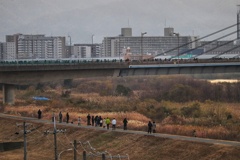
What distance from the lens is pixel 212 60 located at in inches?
3285

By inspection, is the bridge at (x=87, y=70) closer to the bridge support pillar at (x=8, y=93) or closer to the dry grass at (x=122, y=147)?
the bridge support pillar at (x=8, y=93)

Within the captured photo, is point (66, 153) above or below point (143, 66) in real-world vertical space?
below

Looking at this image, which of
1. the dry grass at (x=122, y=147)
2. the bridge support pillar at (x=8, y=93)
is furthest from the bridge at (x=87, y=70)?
the dry grass at (x=122, y=147)

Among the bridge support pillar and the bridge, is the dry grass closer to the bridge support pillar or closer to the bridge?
the bridge

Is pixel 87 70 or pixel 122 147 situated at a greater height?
pixel 87 70

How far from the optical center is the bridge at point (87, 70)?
2739 inches

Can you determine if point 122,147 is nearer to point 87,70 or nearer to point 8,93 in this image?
point 8,93

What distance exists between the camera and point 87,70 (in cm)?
7506

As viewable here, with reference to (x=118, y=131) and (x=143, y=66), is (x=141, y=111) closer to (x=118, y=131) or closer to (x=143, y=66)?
(x=143, y=66)

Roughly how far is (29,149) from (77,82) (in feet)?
267

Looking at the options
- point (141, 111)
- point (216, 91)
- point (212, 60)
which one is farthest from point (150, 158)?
point (216, 91)

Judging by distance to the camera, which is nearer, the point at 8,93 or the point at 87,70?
the point at 8,93

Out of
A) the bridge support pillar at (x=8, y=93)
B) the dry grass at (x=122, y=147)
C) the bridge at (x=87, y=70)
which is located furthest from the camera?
the bridge support pillar at (x=8, y=93)

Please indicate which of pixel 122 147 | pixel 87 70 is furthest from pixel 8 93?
pixel 122 147
